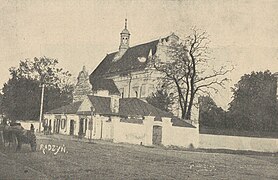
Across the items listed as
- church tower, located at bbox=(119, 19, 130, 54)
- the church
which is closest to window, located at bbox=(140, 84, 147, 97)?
the church

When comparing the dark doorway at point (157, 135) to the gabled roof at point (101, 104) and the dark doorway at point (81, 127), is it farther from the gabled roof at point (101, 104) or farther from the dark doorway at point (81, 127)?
the dark doorway at point (81, 127)

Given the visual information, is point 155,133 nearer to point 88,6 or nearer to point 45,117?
point 45,117

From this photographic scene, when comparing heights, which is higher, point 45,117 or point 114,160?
point 45,117

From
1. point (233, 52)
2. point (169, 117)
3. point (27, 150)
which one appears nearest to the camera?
point (27, 150)

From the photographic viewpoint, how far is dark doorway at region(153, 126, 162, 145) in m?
2.53

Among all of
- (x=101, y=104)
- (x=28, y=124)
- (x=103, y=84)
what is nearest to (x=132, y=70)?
(x=103, y=84)

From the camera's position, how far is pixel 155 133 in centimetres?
262

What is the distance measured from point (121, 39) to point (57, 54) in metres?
0.37

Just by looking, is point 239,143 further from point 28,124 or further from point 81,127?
point 28,124

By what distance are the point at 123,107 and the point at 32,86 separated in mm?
525

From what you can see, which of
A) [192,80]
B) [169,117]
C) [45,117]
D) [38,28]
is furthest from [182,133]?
[38,28]

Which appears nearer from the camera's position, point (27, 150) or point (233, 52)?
point (27, 150)

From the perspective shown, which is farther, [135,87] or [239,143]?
[239,143]

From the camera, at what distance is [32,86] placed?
2.39 metres
